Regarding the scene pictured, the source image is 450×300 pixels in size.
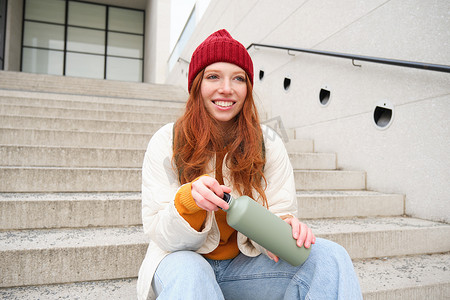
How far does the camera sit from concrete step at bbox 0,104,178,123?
294cm

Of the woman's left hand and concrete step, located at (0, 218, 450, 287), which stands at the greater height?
the woman's left hand

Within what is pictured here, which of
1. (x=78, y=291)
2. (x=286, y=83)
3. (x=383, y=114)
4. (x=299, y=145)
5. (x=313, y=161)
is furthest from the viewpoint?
(x=286, y=83)

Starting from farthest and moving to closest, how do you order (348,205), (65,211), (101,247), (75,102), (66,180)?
(75,102)
(348,205)
(66,180)
(65,211)
(101,247)

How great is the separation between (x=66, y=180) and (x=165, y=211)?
51.6 inches

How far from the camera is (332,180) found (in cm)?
248

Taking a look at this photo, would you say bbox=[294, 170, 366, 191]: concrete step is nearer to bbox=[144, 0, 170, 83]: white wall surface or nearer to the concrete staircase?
the concrete staircase

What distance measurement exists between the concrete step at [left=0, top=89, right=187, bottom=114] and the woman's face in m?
1.90

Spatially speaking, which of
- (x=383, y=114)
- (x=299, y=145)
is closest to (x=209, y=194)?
(x=383, y=114)

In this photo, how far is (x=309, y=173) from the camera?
2.43 m

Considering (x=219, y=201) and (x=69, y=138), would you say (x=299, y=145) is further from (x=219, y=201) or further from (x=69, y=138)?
(x=219, y=201)

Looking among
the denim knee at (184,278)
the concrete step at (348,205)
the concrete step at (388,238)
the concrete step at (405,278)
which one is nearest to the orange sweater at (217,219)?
the denim knee at (184,278)

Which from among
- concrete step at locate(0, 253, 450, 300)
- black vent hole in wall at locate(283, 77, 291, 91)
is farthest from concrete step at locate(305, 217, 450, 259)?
black vent hole in wall at locate(283, 77, 291, 91)

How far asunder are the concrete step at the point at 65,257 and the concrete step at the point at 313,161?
1.59m

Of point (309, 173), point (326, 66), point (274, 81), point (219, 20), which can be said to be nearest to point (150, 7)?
point (219, 20)
